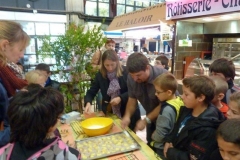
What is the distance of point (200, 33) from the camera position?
450 cm

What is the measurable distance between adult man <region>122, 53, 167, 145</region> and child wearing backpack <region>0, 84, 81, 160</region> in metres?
0.96

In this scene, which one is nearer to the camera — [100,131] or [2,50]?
[2,50]

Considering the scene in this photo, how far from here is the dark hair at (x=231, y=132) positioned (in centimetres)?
100

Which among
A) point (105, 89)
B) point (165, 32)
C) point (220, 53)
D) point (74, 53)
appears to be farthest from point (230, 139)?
point (220, 53)

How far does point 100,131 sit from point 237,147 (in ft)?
3.26

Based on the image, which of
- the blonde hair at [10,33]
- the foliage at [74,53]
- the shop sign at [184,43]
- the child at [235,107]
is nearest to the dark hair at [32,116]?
the blonde hair at [10,33]

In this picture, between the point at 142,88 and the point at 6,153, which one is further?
the point at 142,88

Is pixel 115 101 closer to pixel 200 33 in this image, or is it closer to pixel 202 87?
pixel 202 87

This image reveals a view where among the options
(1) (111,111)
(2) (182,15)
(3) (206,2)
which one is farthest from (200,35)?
(1) (111,111)

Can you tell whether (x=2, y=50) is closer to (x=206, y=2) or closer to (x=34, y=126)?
(x=34, y=126)

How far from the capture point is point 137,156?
1332 mm

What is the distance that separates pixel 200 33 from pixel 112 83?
3161mm

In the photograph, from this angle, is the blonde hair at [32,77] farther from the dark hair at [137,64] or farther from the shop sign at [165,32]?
the shop sign at [165,32]

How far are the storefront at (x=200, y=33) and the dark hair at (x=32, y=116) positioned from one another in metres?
3.27
